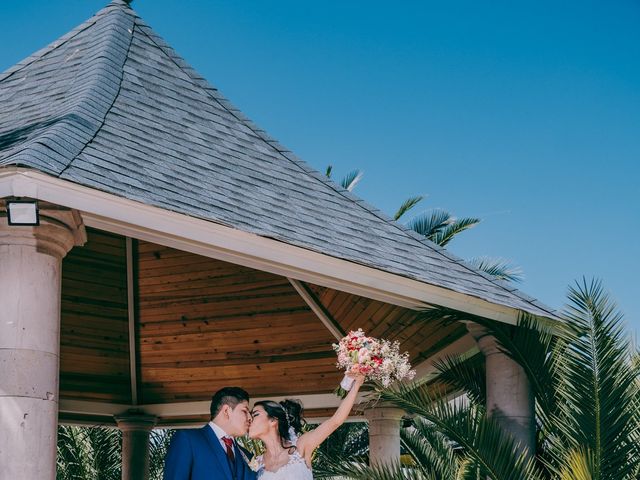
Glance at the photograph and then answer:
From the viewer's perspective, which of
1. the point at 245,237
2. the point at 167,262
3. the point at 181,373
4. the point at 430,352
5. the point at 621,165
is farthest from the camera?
the point at 621,165

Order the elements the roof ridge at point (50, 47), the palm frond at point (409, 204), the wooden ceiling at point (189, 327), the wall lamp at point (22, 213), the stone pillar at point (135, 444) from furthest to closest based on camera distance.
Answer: the palm frond at point (409, 204) → the stone pillar at point (135, 444) → the wooden ceiling at point (189, 327) → the roof ridge at point (50, 47) → the wall lamp at point (22, 213)

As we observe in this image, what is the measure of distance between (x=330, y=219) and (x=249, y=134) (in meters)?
2.26

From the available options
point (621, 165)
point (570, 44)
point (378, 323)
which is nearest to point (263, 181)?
point (378, 323)

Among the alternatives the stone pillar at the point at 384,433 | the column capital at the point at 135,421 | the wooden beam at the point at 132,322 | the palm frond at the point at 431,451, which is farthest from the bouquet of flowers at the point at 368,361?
the column capital at the point at 135,421

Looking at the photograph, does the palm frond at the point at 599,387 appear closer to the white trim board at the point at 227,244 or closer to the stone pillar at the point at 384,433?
the white trim board at the point at 227,244

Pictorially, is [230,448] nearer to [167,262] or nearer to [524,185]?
[167,262]

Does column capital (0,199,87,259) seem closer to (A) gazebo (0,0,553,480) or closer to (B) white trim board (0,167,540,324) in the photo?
(A) gazebo (0,0,553,480)

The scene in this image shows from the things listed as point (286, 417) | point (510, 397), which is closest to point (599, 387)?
point (510, 397)

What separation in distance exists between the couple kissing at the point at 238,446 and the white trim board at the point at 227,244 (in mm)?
1195

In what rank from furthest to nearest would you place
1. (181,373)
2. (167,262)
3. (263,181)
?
(181,373)
(167,262)
(263,181)

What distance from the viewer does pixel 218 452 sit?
799 centimetres

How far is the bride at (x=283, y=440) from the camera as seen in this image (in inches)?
339

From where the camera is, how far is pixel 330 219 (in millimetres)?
10961

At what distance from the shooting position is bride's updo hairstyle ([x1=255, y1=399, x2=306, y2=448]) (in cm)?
872
